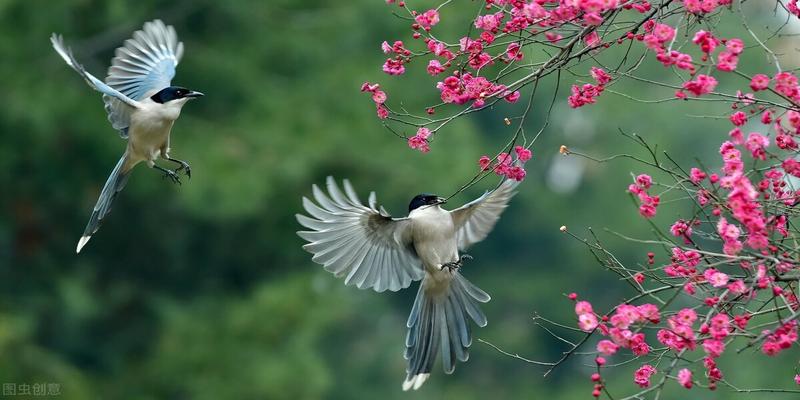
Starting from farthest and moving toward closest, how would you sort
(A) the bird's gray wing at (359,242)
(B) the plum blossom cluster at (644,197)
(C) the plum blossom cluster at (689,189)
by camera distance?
1. (A) the bird's gray wing at (359,242)
2. (B) the plum blossom cluster at (644,197)
3. (C) the plum blossom cluster at (689,189)

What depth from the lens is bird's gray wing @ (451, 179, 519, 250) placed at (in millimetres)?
4945

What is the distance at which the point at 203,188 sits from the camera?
987cm

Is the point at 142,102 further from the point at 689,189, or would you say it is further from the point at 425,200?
the point at 689,189

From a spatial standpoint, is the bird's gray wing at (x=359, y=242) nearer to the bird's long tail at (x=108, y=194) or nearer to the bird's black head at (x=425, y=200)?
the bird's black head at (x=425, y=200)

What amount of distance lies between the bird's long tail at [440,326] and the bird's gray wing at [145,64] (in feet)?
4.48

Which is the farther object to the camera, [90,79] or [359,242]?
[359,242]

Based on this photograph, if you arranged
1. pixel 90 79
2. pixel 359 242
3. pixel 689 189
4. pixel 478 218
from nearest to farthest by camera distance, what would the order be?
pixel 689 189, pixel 90 79, pixel 359 242, pixel 478 218

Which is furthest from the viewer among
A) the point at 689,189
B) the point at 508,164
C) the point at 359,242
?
the point at 359,242

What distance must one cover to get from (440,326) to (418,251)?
17.1 inches

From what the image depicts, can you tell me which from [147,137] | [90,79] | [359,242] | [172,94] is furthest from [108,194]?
[359,242]

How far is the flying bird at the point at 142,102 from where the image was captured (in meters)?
4.66

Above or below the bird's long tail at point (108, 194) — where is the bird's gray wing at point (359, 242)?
below

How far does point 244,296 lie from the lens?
1142cm

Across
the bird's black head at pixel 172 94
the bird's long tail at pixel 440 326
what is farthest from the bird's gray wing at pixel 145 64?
the bird's long tail at pixel 440 326
